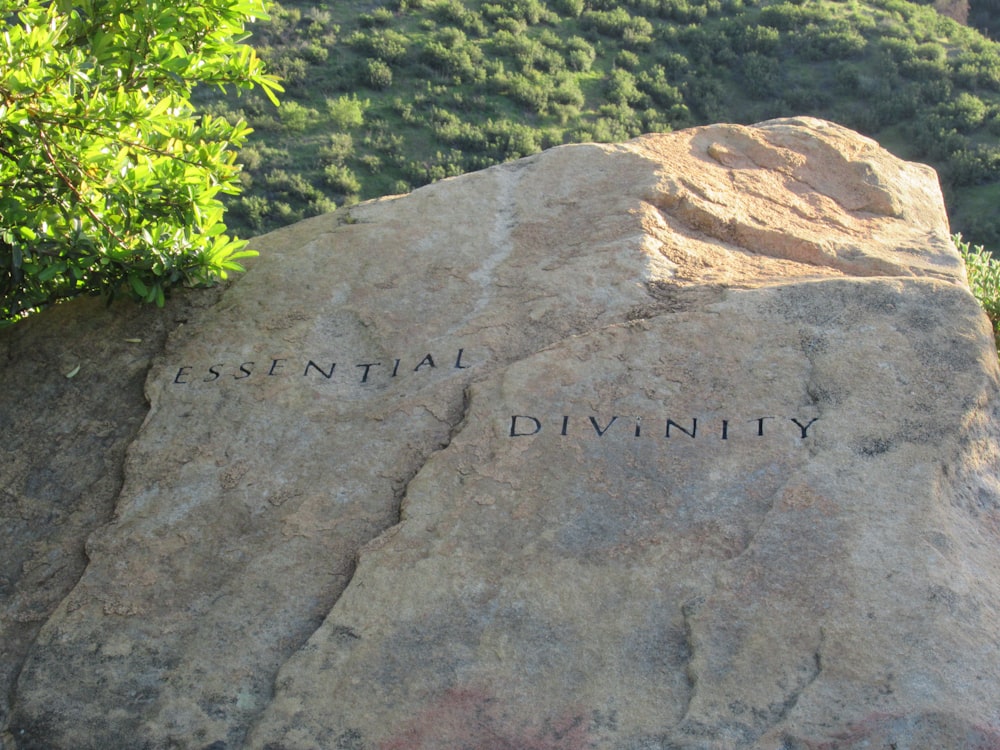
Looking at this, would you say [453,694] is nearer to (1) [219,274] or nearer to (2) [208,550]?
(2) [208,550]

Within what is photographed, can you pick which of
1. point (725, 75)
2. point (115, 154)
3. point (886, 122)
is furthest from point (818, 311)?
point (725, 75)

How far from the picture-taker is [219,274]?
5.01 m

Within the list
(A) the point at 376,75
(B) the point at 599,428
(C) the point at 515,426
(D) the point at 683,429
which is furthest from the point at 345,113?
(D) the point at 683,429

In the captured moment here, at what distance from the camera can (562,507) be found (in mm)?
3682

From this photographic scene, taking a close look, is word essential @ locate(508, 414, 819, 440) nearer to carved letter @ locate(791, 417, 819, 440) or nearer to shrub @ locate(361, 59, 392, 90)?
carved letter @ locate(791, 417, 819, 440)

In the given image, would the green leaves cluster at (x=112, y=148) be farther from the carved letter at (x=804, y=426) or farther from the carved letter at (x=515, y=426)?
the carved letter at (x=804, y=426)

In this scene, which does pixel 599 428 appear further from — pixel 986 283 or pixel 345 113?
pixel 345 113

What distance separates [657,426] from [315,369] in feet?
5.05

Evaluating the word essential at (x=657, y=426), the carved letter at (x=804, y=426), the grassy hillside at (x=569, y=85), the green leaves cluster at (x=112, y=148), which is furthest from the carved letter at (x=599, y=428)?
the grassy hillside at (x=569, y=85)

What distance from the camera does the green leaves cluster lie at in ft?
14.4

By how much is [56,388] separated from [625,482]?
2.62 m

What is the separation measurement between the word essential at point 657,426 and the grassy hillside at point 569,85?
1115cm

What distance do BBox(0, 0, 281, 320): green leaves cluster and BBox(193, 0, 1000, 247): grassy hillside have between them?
9.57m

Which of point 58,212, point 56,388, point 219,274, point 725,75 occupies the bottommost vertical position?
point 725,75
